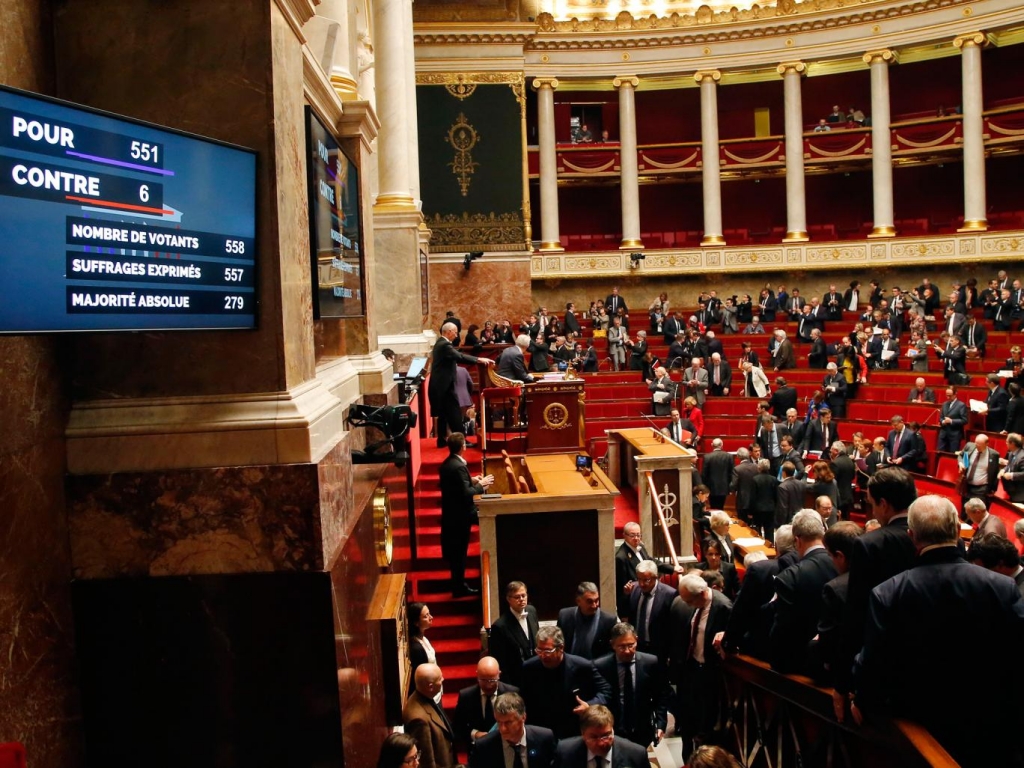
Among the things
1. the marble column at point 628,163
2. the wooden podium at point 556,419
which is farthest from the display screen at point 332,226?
the marble column at point 628,163

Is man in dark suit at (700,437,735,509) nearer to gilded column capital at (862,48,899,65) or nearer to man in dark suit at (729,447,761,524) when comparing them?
man in dark suit at (729,447,761,524)

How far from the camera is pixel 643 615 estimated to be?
23.0 ft

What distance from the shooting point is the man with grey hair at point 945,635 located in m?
3.45

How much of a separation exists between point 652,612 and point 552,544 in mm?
2179

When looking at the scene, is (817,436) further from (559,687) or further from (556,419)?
(559,687)

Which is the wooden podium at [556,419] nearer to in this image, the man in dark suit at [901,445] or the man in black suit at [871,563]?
the man in dark suit at [901,445]

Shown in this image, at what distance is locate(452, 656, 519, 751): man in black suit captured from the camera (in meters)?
5.64

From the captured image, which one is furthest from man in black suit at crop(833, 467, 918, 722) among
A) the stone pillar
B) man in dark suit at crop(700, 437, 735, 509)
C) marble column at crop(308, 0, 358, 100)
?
the stone pillar

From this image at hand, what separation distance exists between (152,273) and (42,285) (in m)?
0.47

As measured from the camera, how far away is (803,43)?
26.5 meters

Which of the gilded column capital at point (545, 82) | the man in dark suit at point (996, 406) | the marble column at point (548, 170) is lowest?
the man in dark suit at point (996, 406)

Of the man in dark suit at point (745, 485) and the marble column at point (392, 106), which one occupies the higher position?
the marble column at point (392, 106)

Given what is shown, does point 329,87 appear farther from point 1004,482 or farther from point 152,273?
point 1004,482

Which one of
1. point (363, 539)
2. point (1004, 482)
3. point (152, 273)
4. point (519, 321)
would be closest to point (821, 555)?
point (363, 539)
